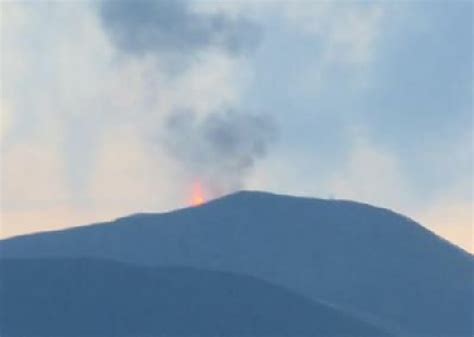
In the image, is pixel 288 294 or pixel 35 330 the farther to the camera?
pixel 288 294

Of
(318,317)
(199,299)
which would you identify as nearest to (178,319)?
(199,299)

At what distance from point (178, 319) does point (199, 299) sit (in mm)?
4602

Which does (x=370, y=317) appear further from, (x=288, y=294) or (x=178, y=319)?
(x=178, y=319)

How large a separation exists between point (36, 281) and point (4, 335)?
14695 mm

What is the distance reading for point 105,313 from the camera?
190625mm

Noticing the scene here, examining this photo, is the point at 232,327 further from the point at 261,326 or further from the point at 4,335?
the point at 4,335

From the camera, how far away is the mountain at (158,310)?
184500 mm

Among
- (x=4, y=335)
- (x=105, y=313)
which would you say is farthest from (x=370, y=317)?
(x=4, y=335)

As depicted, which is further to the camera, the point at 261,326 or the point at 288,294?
the point at 288,294

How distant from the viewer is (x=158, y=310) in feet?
627

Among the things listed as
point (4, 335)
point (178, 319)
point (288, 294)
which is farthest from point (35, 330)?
point (288, 294)

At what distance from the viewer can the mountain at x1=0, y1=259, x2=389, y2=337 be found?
7264 inches

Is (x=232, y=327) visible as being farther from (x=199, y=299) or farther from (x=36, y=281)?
(x=36, y=281)

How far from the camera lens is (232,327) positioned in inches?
7244
